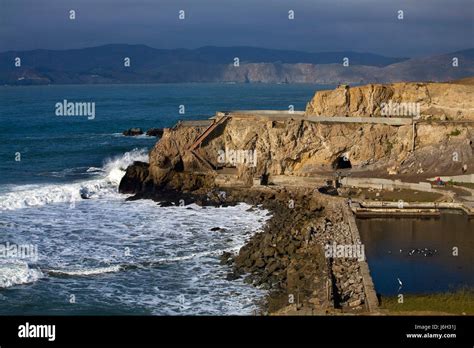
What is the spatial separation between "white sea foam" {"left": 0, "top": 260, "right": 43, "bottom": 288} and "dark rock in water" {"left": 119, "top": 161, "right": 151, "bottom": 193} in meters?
17.3

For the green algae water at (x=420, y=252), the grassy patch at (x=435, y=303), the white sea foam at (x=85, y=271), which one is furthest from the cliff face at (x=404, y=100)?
the grassy patch at (x=435, y=303)

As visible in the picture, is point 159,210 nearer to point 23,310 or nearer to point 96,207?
point 96,207

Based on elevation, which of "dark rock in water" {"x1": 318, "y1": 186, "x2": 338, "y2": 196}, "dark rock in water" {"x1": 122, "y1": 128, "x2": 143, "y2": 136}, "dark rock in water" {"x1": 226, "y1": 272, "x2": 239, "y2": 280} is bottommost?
"dark rock in water" {"x1": 226, "y1": 272, "x2": 239, "y2": 280}

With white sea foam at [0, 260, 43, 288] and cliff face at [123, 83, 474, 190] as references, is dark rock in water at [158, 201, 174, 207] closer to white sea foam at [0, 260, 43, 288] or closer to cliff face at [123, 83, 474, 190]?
cliff face at [123, 83, 474, 190]

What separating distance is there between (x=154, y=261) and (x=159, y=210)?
10.8 m

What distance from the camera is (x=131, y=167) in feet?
159

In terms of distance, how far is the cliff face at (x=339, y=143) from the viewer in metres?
46.3

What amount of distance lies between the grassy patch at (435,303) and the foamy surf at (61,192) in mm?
26264

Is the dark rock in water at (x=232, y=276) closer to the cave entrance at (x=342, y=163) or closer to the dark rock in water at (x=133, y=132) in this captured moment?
the cave entrance at (x=342, y=163)

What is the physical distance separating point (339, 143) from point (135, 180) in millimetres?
14135

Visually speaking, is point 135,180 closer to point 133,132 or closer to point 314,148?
point 314,148

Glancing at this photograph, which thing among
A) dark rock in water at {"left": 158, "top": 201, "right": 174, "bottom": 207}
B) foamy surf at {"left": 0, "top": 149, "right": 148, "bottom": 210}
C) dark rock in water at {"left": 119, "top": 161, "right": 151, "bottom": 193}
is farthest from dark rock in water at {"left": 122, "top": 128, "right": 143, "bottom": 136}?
dark rock in water at {"left": 158, "top": 201, "right": 174, "bottom": 207}

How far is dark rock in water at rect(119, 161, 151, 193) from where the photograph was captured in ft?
155

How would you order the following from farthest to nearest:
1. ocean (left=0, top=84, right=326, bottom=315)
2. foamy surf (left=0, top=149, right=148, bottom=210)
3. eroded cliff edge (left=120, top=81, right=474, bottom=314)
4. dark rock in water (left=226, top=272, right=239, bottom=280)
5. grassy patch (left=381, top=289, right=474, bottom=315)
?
eroded cliff edge (left=120, top=81, right=474, bottom=314) → foamy surf (left=0, top=149, right=148, bottom=210) → dark rock in water (left=226, top=272, right=239, bottom=280) → ocean (left=0, top=84, right=326, bottom=315) → grassy patch (left=381, top=289, right=474, bottom=315)
